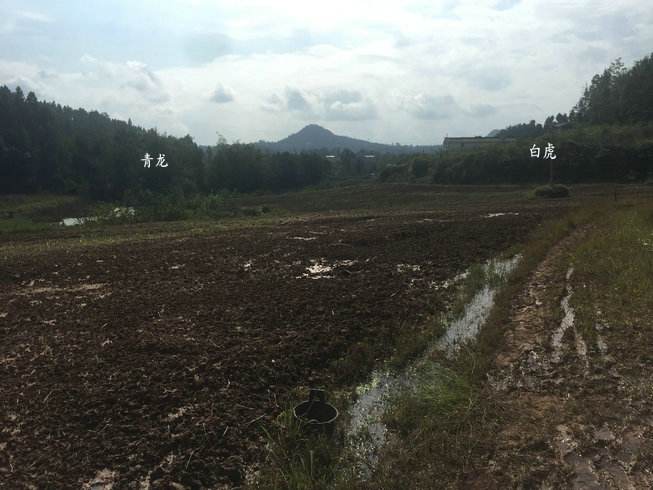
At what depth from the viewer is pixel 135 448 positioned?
496 cm

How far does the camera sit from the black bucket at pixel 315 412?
5.07m

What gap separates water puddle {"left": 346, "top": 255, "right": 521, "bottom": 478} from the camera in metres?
4.96

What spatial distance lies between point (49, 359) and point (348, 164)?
77338mm

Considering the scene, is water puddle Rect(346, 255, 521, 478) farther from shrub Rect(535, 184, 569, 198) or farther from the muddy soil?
shrub Rect(535, 184, 569, 198)

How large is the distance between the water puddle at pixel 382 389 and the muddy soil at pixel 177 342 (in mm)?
656

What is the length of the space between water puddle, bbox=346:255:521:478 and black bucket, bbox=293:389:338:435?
1.01 ft

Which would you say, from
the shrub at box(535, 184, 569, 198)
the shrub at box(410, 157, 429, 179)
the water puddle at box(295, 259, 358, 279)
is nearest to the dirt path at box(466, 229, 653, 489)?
the water puddle at box(295, 259, 358, 279)

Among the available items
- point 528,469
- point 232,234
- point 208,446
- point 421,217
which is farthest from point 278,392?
point 421,217

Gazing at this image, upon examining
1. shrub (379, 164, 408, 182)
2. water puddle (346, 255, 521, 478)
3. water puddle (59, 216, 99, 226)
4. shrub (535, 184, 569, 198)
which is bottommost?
water puddle (59, 216, 99, 226)

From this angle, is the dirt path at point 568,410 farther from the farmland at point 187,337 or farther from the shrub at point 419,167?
the shrub at point 419,167

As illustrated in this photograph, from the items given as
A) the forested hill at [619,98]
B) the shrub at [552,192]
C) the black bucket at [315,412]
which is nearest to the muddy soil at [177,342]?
the black bucket at [315,412]

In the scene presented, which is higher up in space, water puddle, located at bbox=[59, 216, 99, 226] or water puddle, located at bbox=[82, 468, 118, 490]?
water puddle, located at bbox=[82, 468, 118, 490]

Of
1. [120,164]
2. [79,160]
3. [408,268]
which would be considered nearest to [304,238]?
[408,268]

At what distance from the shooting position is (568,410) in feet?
16.9
